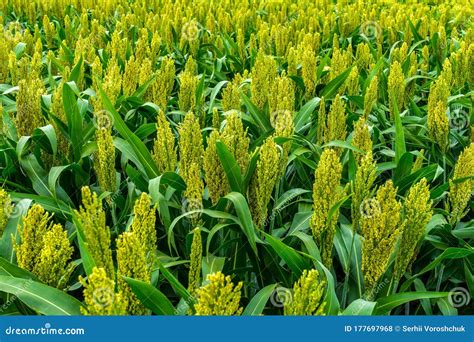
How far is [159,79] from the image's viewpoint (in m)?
3.23

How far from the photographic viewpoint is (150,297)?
5.11 ft

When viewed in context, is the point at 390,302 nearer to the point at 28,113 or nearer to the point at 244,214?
the point at 244,214

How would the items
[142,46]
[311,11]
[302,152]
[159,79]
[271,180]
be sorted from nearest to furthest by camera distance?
1. [271,180]
2. [302,152]
3. [159,79]
4. [142,46]
5. [311,11]

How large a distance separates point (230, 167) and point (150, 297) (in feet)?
2.32

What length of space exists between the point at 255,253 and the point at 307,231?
400 millimetres

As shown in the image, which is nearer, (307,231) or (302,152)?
(307,231)

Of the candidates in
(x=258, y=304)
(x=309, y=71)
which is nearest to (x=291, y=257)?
(x=258, y=304)

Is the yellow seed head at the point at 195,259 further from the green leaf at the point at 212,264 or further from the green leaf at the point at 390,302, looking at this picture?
the green leaf at the point at 390,302

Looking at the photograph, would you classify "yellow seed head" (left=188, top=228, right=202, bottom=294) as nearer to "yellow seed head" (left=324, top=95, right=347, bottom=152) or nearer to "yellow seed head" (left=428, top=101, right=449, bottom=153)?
"yellow seed head" (left=324, top=95, right=347, bottom=152)

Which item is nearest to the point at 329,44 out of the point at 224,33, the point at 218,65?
the point at 224,33

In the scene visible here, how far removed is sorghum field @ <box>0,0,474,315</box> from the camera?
1612 mm

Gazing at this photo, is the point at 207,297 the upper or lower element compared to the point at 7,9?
upper

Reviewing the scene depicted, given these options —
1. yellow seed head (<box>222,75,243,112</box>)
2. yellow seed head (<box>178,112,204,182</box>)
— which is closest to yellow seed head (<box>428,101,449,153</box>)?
yellow seed head (<box>222,75,243,112</box>)

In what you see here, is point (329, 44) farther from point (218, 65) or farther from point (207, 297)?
point (207, 297)
